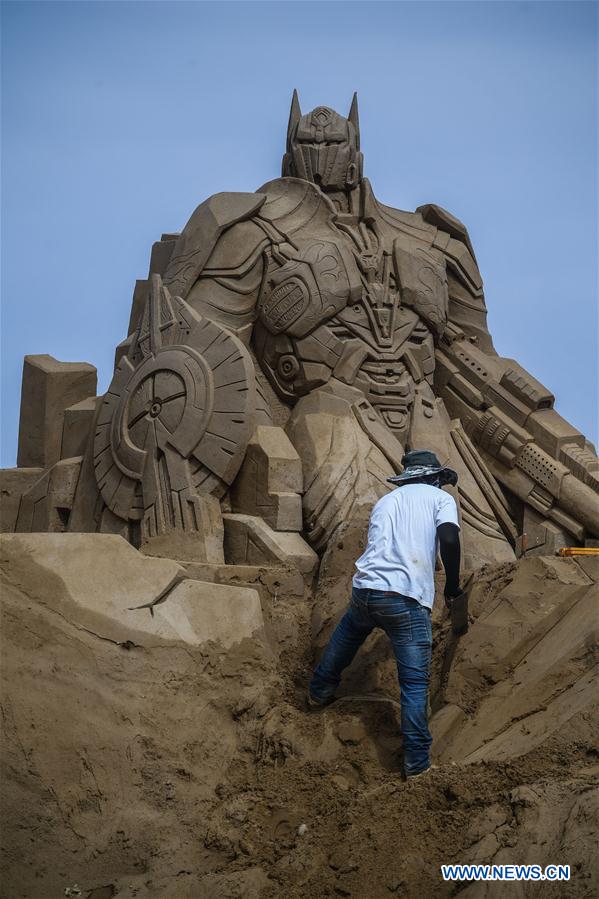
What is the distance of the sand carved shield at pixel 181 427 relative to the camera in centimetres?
715

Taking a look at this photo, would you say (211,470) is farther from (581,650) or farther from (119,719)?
(581,650)

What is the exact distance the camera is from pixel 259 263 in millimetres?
7945

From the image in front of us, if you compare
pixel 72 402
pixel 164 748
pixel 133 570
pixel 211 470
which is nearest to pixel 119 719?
pixel 164 748

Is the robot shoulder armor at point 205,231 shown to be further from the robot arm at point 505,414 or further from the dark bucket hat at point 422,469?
the dark bucket hat at point 422,469

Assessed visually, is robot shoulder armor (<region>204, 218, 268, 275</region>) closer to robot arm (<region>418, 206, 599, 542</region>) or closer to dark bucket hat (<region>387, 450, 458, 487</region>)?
robot arm (<region>418, 206, 599, 542</region>)

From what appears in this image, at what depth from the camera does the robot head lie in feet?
27.4

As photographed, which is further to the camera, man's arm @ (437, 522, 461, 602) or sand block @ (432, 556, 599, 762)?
man's arm @ (437, 522, 461, 602)

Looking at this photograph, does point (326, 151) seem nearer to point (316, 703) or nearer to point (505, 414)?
point (505, 414)

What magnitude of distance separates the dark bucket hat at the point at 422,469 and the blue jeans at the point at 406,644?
689mm

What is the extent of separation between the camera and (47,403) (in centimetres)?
927

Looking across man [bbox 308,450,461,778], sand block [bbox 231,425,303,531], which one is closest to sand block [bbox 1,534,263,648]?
man [bbox 308,450,461,778]

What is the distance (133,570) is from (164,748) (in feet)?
3.03

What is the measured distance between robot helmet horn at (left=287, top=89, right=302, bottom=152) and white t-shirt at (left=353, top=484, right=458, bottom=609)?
142 inches

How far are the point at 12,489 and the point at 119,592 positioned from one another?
319cm
